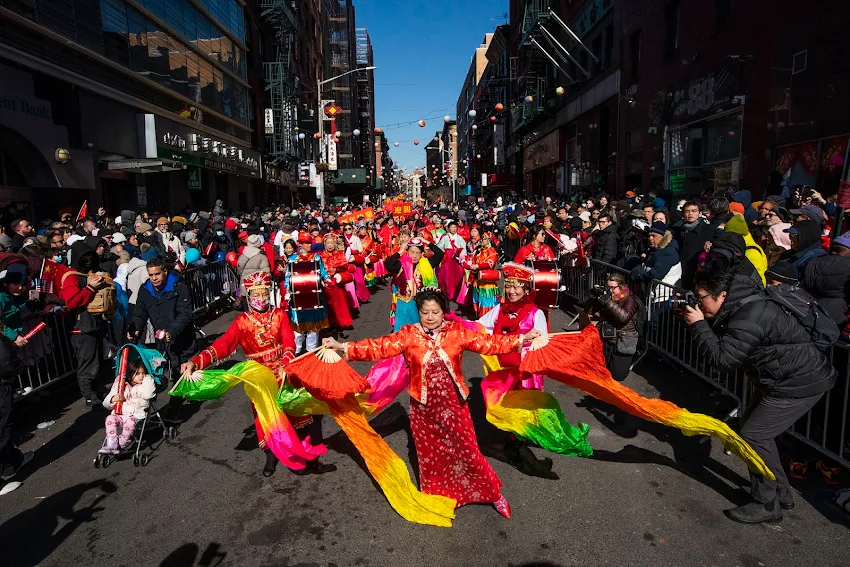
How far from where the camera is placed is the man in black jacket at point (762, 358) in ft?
12.1

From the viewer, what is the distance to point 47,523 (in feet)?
14.0

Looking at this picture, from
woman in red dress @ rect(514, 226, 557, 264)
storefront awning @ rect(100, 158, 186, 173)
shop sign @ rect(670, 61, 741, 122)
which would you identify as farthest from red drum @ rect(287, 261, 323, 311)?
storefront awning @ rect(100, 158, 186, 173)

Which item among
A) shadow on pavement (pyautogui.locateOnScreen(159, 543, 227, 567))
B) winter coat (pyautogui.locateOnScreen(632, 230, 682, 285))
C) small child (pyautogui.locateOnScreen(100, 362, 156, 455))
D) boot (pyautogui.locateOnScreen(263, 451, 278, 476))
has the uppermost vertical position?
winter coat (pyautogui.locateOnScreen(632, 230, 682, 285))

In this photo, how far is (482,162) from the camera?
73812 mm

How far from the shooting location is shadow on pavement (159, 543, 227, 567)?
145 inches

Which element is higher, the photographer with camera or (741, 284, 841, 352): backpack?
(741, 284, 841, 352): backpack

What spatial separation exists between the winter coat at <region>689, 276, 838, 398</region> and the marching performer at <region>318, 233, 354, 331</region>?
6.31m

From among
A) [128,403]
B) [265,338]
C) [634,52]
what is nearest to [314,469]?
[265,338]

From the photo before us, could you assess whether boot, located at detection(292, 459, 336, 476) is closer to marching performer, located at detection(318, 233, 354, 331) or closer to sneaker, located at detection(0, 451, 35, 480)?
sneaker, located at detection(0, 451, 35, 480)

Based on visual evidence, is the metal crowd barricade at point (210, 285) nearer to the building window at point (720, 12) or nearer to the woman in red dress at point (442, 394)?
the woman in red dress at point (442, 394)

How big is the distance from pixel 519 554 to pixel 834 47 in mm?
10556

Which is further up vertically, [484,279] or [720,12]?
[720,12]

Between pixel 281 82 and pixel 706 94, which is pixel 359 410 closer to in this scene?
pixel 706 94

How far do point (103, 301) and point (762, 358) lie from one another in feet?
22.3
